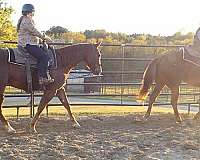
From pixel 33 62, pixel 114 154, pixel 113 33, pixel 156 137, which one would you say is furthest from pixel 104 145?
pixel 113 33

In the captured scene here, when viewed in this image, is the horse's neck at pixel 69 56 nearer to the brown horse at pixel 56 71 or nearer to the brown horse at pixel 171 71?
the brown horse at pixel 56 71

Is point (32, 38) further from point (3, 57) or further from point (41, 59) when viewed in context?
point (3, 57)

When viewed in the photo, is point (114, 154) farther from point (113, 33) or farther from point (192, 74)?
point (113, 33)

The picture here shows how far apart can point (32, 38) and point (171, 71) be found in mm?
3301

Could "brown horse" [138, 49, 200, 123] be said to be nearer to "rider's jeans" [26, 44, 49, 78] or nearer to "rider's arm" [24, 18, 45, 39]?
"rider's jeans" [26, 44, 49, 78]

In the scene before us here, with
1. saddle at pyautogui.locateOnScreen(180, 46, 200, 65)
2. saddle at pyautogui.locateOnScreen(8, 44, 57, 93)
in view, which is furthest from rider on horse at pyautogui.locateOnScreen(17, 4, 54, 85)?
saddle at pyautogui.locateOnScreen(180, 46, 200, 65)

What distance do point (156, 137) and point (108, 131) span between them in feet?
3.12

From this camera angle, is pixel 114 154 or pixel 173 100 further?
pixel 173 100

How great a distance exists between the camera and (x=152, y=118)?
997 cm

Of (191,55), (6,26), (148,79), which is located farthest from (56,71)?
(6,26)

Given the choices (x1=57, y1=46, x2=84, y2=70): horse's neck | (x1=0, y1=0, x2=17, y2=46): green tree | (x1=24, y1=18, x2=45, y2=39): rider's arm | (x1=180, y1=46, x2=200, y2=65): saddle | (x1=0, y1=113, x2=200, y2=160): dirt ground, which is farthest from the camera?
(x1=0, y1=0, x2=17, y2=46): green tree

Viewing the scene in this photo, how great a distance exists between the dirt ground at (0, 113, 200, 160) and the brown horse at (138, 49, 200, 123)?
63 centimetres

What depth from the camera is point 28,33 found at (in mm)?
7738

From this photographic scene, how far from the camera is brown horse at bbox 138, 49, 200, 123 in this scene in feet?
31.0
